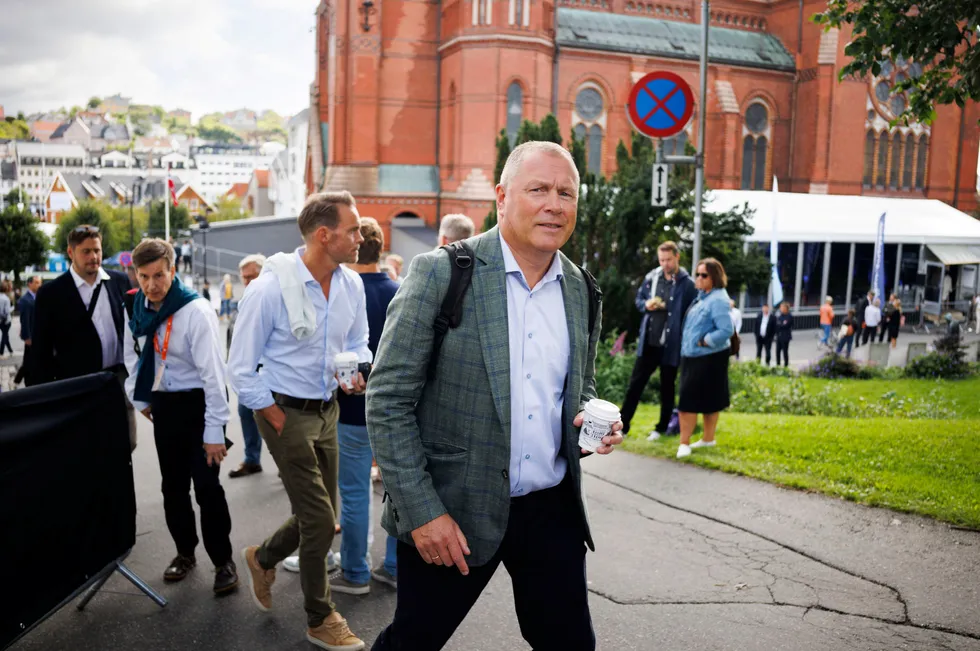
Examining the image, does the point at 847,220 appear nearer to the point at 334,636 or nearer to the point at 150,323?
the point at 150,323

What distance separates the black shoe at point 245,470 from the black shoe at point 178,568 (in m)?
2.30

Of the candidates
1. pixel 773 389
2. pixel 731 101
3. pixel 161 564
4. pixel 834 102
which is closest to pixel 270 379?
pixel 161 564

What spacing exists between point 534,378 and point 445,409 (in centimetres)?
29

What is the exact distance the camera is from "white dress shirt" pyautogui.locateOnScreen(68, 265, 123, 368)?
18.1 feet

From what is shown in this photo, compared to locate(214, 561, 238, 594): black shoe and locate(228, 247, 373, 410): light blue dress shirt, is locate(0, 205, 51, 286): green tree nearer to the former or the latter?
locate(214, 561, 238, 594): black shoe

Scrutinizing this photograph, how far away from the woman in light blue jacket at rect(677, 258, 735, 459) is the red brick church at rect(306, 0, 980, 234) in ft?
82.4

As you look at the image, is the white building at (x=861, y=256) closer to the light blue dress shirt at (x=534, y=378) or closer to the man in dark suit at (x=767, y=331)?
the man in dark suit at (x=767, y=331)

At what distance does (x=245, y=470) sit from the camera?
7297 mm

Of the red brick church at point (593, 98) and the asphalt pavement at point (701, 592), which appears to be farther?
the red brick church at point (593, 98)

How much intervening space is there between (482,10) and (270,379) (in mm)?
30454

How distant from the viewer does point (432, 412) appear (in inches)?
97.8

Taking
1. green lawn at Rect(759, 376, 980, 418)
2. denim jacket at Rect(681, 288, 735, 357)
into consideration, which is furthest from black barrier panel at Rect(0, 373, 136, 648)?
green lawn at Rect(759, 376, 980, 418)

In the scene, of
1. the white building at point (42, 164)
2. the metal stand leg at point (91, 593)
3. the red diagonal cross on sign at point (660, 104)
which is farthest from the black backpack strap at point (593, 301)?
the white building at point (42, 164)

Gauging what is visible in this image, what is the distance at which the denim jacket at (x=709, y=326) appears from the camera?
7.45 metres
